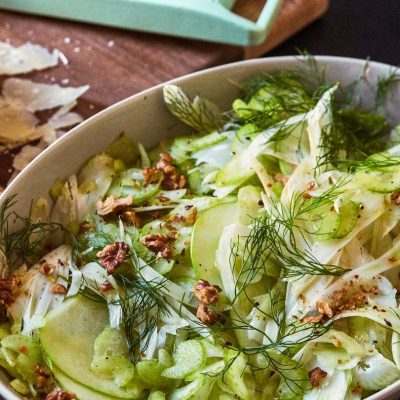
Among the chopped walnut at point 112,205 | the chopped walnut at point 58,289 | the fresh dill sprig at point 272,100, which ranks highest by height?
the fresh dill sprig at point 272,100

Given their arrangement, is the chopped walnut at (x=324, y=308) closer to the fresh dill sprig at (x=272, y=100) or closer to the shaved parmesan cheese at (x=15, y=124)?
the fresh dill sprig at (x=272, y=100)

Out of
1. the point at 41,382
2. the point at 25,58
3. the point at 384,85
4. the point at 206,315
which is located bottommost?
the point at 41,382

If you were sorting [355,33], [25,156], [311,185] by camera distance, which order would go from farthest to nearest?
1. [355,33]
2. [25,156]
3. [311,185]

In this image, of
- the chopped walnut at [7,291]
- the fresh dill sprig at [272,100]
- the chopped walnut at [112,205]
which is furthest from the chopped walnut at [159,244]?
the fresh dill sprig at [272,100]

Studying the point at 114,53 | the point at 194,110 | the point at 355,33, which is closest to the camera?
the point at 194,110

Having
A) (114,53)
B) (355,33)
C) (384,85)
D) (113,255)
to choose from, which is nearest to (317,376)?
(113,255)

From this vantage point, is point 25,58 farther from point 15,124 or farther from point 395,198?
point 395,198
